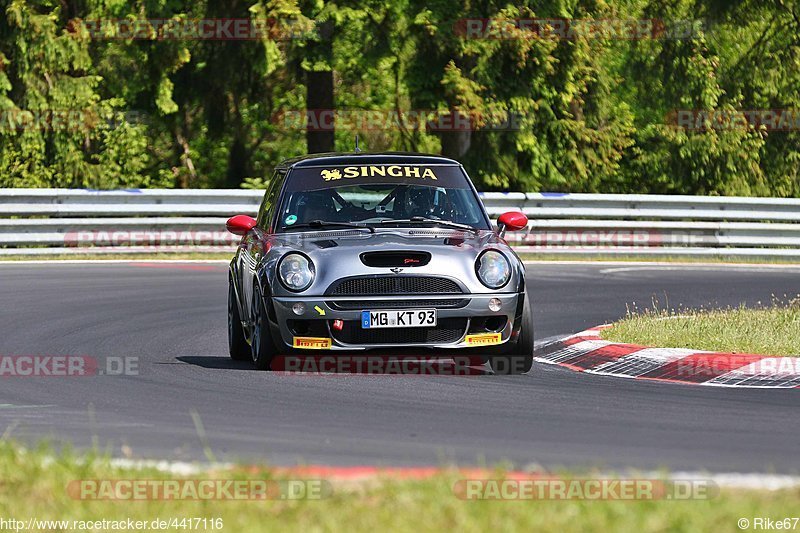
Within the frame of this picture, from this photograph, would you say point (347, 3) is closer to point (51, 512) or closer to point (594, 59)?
point (594, 59)

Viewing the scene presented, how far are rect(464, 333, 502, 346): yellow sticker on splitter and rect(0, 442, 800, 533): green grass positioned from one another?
4084mm

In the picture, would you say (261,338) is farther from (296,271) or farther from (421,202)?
(421,202)

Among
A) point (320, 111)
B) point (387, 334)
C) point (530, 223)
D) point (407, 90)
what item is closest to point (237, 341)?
point (387, 334)

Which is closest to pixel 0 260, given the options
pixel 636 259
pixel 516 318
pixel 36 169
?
pixel 36 169

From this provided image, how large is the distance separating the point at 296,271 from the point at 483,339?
1.28 meters

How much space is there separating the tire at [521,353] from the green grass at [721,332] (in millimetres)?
1283

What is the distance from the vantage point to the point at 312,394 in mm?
8672

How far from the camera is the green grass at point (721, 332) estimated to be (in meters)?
10.5

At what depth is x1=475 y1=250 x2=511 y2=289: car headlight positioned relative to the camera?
970 cm

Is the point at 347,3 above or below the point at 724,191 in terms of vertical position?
above

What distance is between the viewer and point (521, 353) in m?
9.96

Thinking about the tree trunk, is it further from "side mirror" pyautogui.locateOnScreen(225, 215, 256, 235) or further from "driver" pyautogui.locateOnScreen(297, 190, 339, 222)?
"driver" pyautogui.locateOnScreen(297, 190, 339, 222)

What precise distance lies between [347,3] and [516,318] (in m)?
16.3

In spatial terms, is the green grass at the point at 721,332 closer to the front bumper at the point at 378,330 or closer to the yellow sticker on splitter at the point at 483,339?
the yellow sticker on splitter at the point at 483,339
